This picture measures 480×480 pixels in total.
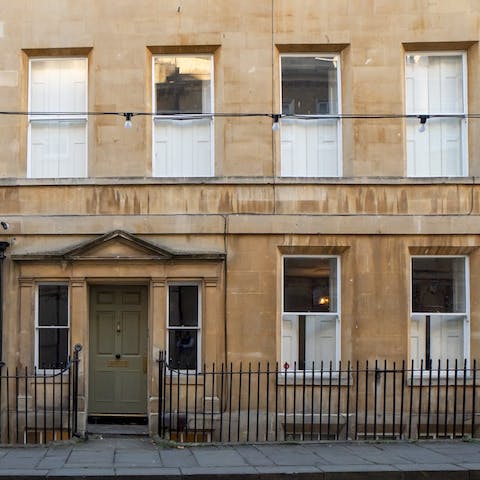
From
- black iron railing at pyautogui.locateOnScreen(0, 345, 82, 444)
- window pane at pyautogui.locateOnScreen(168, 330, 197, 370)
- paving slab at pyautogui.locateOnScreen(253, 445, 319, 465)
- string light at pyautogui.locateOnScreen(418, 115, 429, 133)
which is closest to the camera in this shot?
paving slab at pyautogui.locateOnScreen(253, 445, 319, 465)

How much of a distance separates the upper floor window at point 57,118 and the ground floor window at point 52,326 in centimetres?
196

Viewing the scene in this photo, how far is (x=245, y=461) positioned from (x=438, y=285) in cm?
467

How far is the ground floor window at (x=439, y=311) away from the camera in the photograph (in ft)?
37.8

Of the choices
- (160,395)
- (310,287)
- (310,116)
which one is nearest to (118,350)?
(160,395)

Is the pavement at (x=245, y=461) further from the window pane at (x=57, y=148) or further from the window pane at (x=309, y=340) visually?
the window pane at (x=57, y=148)

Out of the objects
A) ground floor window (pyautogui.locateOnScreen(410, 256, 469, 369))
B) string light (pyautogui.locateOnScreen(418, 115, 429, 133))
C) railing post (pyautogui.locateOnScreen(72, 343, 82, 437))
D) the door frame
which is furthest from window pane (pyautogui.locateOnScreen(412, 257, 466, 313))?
railing post (pyautogui.locateOnScreen(72, 343, 82, 437))

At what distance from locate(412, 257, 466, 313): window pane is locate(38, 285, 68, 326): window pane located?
18.9 feet

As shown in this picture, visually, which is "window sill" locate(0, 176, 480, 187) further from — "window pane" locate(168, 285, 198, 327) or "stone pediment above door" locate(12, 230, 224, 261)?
"window pane" locate(168, 285, 198, 327)

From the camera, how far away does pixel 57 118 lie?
1175 cm

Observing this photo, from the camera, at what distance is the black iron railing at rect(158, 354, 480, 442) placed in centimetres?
1097

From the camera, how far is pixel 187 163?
11672 millimetres

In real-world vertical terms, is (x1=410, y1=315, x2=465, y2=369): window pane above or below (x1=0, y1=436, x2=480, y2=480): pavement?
above

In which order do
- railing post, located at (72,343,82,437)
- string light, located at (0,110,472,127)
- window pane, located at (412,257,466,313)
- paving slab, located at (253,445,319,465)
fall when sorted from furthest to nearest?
window pane, located at (412,257,466,313), string light, located at (0,110,472,127), railing post, located at (72,343,82,437), paving slab, located at (253,445,319,465)

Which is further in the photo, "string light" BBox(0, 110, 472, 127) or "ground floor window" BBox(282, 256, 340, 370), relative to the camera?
"ground floor window" BBox(282, 256, 340, 370)
